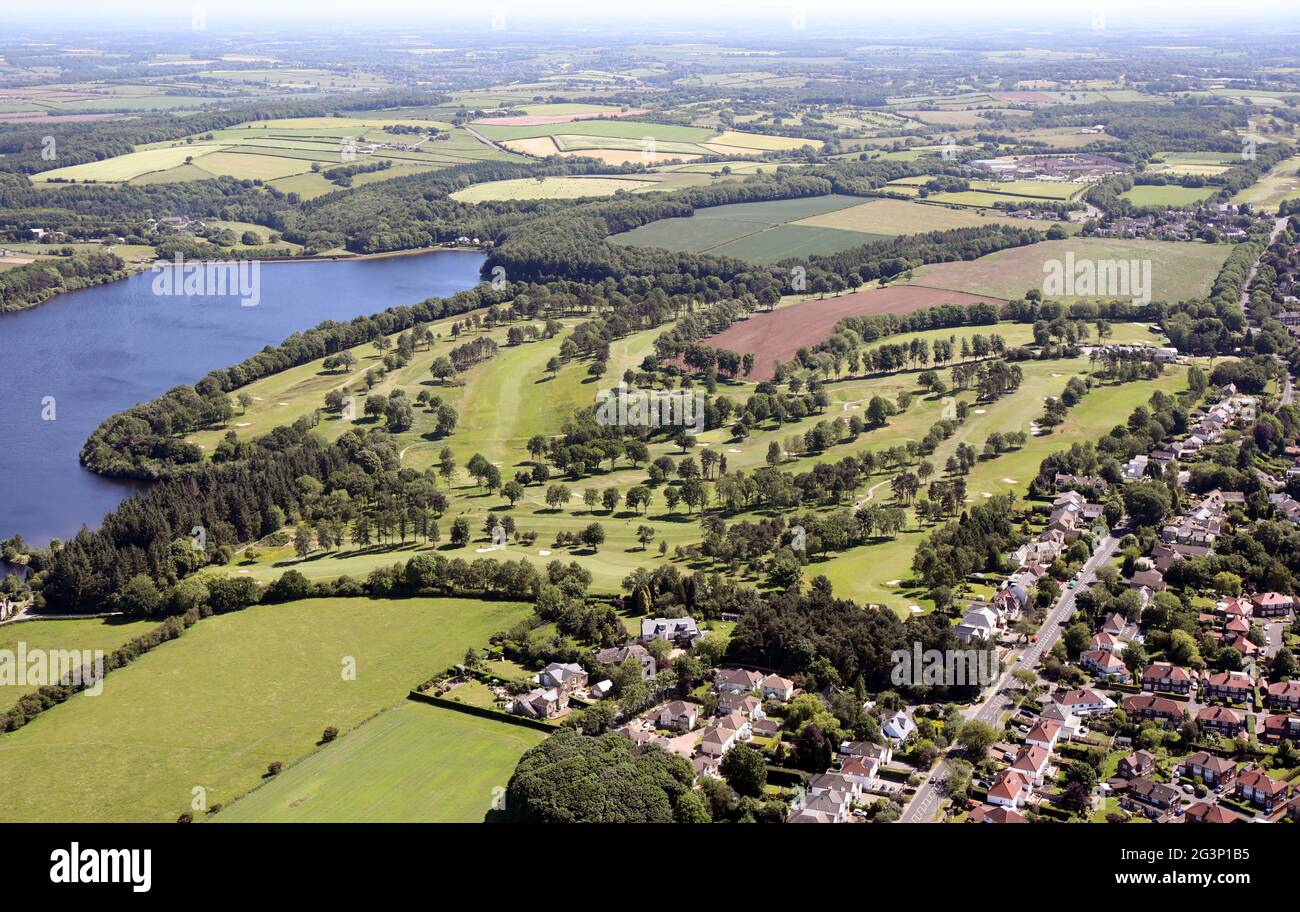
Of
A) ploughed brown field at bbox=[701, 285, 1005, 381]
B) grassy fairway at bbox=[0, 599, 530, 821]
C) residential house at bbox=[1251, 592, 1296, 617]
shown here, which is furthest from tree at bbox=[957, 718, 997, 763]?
ploughed brown field at bbox=[701, 285, 1005, 381]

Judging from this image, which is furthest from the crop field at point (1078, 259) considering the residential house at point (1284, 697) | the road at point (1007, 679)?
the residential house at point (1284, 697)

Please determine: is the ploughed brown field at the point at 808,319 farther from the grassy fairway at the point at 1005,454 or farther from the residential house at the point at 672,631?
the residential house at the point at 672,631

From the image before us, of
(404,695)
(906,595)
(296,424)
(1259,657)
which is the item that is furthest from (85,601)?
(1259,657)

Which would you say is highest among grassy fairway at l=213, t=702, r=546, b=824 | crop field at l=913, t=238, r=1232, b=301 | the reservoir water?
crop field at l=913, t=238, r=1232, b=301

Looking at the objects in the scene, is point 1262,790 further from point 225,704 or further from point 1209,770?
point 225,704

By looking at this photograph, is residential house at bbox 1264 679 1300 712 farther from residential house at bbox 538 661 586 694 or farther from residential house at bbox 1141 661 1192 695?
residential house at bbox 538 661 586 694

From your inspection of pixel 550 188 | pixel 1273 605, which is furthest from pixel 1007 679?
pixel 550 188
